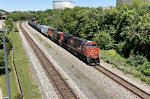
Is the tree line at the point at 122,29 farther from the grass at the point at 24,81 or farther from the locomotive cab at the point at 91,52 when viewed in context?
the grass at the point at 24,81

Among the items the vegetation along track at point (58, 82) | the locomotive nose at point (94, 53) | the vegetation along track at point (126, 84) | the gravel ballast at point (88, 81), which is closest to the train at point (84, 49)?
the locomotive nose at point (94, 53)

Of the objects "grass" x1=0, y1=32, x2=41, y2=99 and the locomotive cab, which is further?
the locomotive cab

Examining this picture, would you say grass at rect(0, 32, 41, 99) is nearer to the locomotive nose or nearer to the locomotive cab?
the locomotive cab

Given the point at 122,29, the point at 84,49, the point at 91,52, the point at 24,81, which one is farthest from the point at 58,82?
→ the point at 122,29

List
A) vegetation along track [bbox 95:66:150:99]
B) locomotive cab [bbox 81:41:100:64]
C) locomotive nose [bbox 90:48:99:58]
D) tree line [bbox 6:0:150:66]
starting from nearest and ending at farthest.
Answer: vegetation along track [bbox 95:66:150:99], locomotive cab [bbox 81:41:100:64], locomotive nose [bbox 90:48:99:58], tree line [bbox 6:0:150:66]

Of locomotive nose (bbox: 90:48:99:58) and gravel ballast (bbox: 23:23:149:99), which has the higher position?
locomotive nose (bbox: 90:48:99:58)

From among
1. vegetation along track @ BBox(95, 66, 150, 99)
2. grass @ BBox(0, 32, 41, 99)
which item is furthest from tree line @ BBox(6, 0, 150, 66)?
grass @ BBox(0, 32, 41, 99)

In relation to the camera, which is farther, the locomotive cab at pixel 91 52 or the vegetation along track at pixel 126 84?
the locomotive cab at pixel 91 52

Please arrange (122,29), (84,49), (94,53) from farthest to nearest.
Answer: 1. (122,29)
2. (84,49)
3. (94,53)

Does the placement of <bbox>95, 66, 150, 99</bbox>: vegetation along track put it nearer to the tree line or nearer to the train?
the train

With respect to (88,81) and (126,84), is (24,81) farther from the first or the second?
(126,84)

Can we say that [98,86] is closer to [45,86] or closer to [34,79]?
[45,86]

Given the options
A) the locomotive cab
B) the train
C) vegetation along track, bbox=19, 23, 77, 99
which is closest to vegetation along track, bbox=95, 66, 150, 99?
the locomotive cab

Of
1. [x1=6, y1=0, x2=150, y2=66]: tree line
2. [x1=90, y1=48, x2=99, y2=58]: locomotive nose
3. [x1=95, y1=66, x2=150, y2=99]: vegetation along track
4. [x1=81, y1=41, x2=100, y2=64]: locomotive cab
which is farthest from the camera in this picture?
[x1=6, y1=0, x2=150, y2=66]: tree line
